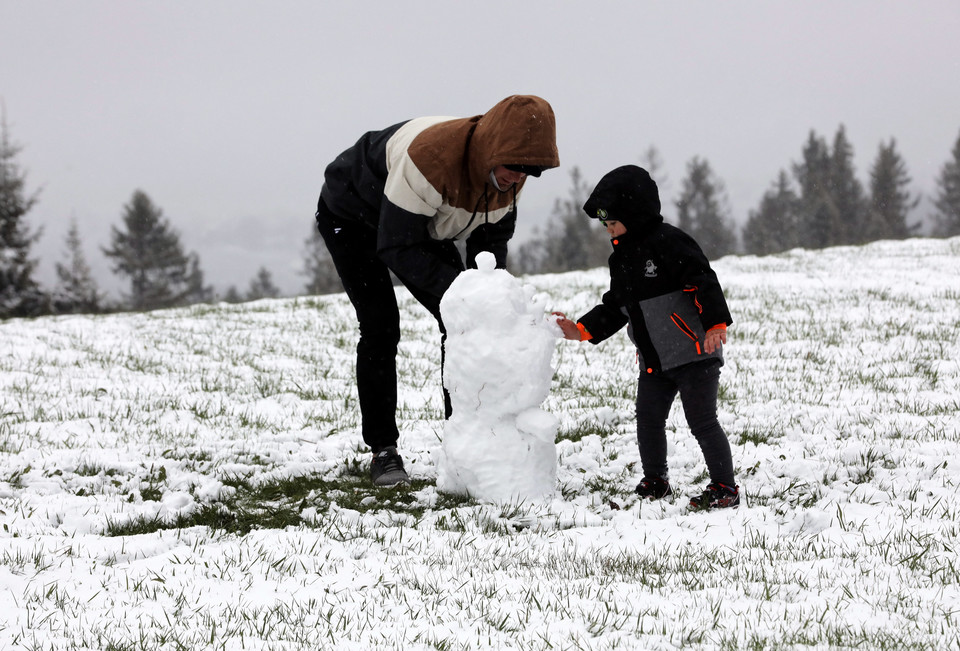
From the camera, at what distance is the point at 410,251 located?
145 inches

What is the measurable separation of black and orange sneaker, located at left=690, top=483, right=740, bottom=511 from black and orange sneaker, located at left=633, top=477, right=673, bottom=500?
24cm

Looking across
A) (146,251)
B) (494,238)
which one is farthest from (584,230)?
(494,238)

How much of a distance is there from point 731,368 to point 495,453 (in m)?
4.48

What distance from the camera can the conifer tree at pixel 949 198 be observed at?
61.6m

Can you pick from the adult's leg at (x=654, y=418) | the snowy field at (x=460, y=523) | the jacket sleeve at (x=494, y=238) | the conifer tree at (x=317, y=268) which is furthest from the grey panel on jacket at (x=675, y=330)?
the conifer tree at (x=317, y=268)

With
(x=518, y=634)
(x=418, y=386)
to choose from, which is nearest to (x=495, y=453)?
(x=518, y=634)

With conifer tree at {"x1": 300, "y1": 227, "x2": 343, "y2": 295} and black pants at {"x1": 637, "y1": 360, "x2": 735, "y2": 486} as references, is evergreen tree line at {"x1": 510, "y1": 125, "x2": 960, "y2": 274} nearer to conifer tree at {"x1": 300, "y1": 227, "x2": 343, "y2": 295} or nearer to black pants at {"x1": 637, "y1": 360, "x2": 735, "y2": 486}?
conifer tree at {"x1": 300, "y1": 227, "x2": 343, "y2": 295}

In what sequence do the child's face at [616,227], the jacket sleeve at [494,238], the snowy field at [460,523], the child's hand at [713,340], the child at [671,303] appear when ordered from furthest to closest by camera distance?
the jacket sleeve at [494,238] < the child's face at [616,227] < the child at [671,303] < the child's hand at [713,340] < the snowy field at [460,523]

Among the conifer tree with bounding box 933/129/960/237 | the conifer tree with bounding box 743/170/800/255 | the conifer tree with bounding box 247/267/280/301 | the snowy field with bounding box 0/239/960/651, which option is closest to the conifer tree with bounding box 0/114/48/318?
the snowy field with bounding box 0/239/960/651

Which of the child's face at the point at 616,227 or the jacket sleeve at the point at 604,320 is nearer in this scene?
the child's face at the point at 616,227

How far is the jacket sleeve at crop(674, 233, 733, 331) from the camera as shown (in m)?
3.48

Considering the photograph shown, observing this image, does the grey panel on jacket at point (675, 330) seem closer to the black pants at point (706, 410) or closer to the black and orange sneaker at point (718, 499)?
the black pants at point (706, 410)

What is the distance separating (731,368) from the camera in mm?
7332

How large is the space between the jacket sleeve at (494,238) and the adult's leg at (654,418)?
3.83 feet
